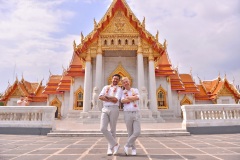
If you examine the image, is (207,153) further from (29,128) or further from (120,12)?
(120,12)

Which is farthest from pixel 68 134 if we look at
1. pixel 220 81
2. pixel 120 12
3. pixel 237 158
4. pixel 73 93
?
pixel 220 81

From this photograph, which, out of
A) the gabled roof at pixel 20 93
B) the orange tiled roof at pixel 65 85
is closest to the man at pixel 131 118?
the orange tiled roof at pixel 65 85

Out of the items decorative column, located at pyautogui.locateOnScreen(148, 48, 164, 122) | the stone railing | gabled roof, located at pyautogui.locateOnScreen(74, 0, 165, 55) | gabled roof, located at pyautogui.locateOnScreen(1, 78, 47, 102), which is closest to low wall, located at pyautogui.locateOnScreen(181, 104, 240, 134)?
the stone railing

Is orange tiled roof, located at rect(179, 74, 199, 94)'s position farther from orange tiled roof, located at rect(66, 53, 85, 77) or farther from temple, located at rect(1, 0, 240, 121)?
orange tiled roof, located at rect(66, 53, 85, 77)

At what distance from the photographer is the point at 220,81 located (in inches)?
880

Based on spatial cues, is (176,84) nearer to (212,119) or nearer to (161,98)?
(161,98)

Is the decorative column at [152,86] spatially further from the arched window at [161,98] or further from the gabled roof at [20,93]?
the gabled roof at [20,93]

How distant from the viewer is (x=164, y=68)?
59.5 ft

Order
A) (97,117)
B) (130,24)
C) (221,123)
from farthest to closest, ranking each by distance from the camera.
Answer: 1. (130,24)
2. (97,117)
3. (221,123)

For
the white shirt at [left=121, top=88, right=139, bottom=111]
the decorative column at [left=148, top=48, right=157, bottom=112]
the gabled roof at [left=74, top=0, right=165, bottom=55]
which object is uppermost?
the gabled roof at [left=74, top=0, right=165, bottom=55]

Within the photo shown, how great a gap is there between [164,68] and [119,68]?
17.4ft

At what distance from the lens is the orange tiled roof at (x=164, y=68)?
17339 mm

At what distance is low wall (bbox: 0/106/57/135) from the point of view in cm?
710

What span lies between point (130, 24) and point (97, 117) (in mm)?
7694
